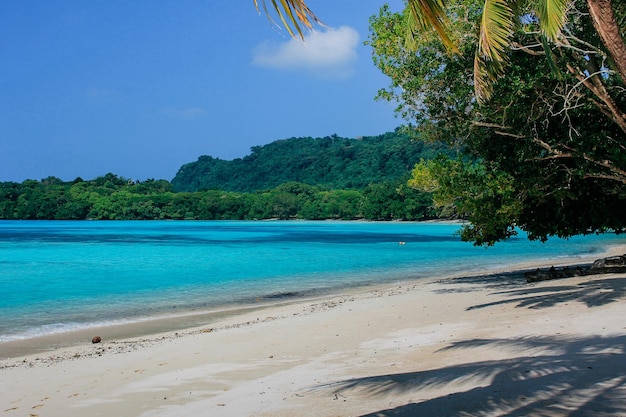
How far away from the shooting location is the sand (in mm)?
4793

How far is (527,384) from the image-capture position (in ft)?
16.1

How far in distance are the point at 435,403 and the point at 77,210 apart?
158m

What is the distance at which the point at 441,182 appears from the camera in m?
13.7

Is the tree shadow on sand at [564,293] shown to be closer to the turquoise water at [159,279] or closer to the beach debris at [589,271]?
the beach debris at [589,271]

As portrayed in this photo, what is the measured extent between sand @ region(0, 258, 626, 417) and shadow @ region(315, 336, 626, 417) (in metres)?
0.01

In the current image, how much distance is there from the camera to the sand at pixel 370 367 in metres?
4.79

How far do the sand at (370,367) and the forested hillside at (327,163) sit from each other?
121775mm

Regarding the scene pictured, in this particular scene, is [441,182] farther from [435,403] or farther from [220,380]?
[435,403]

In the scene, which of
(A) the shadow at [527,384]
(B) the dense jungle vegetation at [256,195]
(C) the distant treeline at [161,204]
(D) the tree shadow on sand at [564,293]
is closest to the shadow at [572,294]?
(D) the tree shadow on sand at [564,293]

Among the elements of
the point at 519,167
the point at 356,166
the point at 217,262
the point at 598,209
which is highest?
Result: the point at 356,166

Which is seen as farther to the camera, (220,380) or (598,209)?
(598,209)

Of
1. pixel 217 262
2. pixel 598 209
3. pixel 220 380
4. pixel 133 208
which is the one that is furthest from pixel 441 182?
pixel 133 208

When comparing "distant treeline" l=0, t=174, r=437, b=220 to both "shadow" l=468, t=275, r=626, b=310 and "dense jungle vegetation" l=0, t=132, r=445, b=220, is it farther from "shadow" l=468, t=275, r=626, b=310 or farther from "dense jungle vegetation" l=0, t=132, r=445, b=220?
"shadow" l=468, t=275, r=626, b=310

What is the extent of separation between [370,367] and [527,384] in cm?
224
